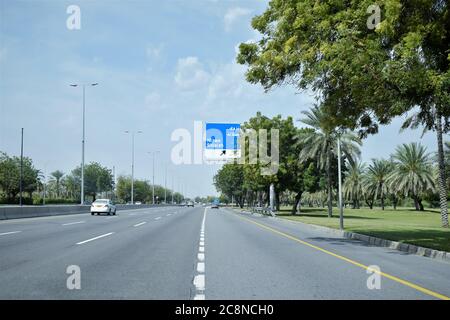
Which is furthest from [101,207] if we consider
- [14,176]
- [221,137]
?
[14,176]

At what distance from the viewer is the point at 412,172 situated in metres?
66.4

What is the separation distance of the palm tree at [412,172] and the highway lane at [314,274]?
55.3 metres

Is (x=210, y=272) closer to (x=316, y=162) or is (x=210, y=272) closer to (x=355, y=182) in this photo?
(x=316, y=162)

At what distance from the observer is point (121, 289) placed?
300 inches

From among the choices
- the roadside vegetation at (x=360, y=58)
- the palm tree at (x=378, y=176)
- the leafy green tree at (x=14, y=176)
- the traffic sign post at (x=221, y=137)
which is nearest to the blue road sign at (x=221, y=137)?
the traffic sign post at (x=221, y=137)

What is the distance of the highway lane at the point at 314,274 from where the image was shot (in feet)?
24.6

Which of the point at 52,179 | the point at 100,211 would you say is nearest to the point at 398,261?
the point at 100,211

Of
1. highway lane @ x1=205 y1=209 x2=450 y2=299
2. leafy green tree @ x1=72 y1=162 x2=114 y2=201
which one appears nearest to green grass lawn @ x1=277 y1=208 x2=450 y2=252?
highway lane @ x1=205 y1=209 x2=450 y2=299

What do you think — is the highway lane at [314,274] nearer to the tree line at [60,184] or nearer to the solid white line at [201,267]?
the solid white line at [201,267]

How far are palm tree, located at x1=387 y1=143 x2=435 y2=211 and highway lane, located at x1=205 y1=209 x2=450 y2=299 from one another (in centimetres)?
5532

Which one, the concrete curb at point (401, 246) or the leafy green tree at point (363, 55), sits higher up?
the leafy green tree at point (363, 55)

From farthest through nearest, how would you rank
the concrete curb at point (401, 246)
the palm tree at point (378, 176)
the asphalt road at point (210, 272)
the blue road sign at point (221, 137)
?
the palm tree at point (378, 176), the blue road sign at point (221, 137), the concrete curb at point (401, 246), the asphalt road at point (210, 272)

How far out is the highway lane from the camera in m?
7.50
